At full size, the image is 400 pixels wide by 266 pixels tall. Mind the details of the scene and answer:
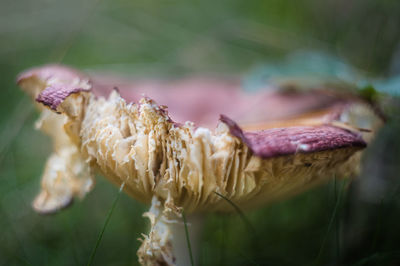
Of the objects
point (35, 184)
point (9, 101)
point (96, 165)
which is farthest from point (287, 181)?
point (9, 101)

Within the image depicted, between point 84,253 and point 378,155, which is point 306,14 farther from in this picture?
point 84,253

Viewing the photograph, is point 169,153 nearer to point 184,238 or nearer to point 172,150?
point 172,150

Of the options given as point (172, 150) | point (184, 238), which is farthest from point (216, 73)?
point (172, 150)

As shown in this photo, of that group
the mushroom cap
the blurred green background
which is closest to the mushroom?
the mushroom cap

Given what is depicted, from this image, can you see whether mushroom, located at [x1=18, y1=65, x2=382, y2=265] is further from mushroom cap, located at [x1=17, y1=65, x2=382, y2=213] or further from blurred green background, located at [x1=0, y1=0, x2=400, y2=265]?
blurred green background, located at [x1=0, y1=0, x2=400, y2=265]

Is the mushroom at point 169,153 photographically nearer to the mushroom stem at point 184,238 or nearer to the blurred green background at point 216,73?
the mushroom stem at point 184,238

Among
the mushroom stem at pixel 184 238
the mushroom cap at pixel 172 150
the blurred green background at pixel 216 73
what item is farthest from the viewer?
the blurred green background at pixel 216 73

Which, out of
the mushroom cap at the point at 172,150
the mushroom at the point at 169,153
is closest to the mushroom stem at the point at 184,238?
the mushroom at the point at 169,153
